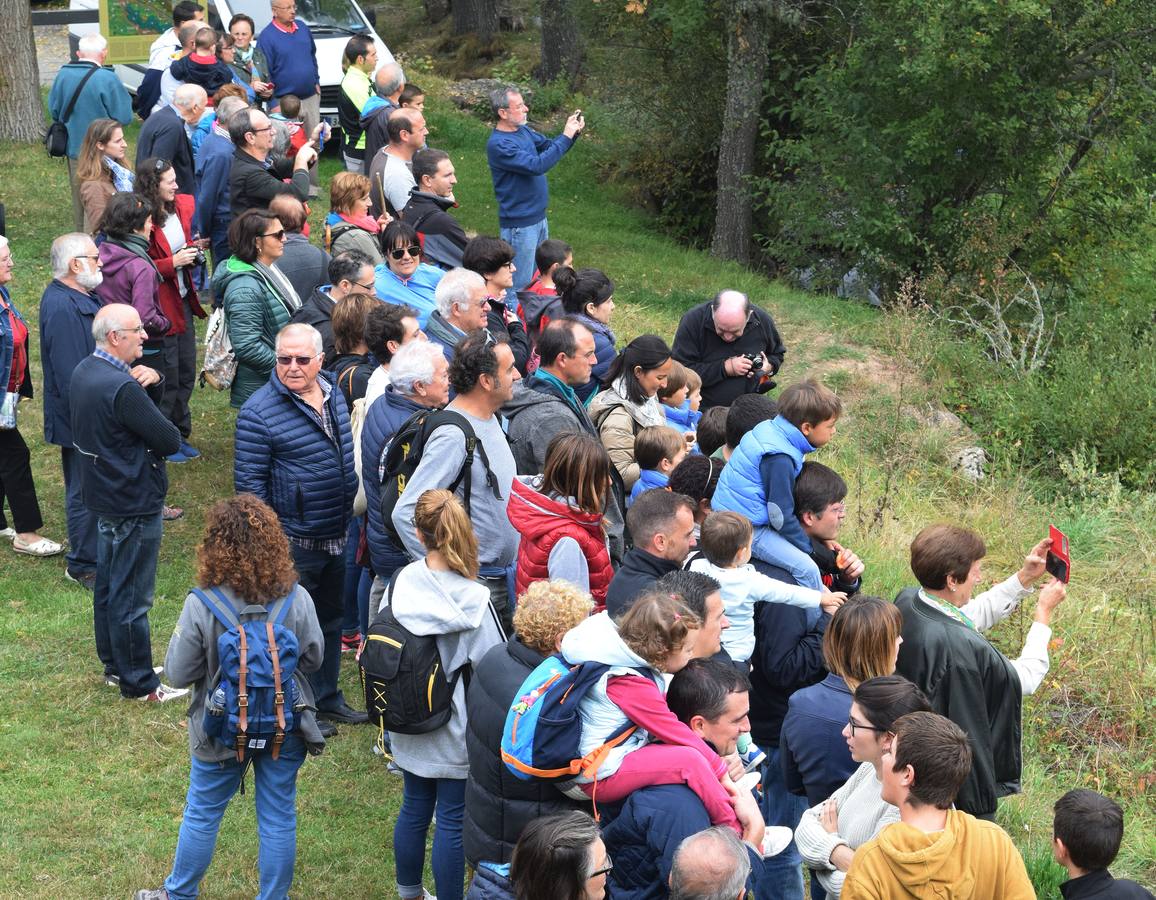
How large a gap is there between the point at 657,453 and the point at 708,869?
278 cm

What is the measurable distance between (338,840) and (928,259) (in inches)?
443

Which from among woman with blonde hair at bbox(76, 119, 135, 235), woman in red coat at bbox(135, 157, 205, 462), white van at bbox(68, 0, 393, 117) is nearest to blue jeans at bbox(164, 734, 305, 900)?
woman in red coat at bbox(135, 157, 205, 462)

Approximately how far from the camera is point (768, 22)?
15438mm

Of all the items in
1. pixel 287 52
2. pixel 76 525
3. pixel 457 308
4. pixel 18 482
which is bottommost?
pixel 76 525

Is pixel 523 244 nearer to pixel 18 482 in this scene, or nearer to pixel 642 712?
pixel 18 482

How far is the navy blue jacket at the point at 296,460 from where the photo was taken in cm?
578

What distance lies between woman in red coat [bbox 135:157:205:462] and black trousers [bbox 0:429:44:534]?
0.93m

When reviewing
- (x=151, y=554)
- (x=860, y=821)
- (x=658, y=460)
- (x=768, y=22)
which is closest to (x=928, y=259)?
(x=768, y=22)

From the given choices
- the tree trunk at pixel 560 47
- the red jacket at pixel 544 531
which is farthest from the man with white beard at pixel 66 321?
the tree trunk at pixel 560 47

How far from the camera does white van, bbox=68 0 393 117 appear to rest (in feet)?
51.0

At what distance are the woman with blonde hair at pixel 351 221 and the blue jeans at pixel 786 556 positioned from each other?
356cm

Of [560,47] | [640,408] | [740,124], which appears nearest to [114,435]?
[640,408]

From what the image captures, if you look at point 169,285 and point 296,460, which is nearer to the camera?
point 296,460

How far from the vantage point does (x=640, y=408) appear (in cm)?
634
